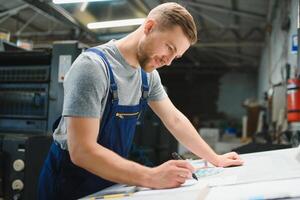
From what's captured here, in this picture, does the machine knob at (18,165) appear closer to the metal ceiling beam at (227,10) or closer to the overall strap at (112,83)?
the overall strap at (112,83)

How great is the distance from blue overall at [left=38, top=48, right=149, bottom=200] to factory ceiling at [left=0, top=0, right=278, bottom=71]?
299 centimetres

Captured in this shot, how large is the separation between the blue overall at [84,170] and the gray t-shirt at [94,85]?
27 millimetres

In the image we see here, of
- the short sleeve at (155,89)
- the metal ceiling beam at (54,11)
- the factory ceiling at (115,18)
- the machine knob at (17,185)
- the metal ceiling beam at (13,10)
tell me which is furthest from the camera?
the metal ceiling beam at (13,10)

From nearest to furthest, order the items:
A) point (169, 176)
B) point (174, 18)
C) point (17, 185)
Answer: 1. point (169, 176)
2. point (174, 18)
3. point (17, 185)

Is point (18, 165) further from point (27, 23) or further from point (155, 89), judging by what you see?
point (27, 23)

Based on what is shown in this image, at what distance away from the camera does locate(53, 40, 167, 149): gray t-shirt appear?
917mm

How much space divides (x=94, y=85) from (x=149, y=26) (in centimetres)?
26

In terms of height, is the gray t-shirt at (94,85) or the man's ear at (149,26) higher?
the man's ear at (149,26)

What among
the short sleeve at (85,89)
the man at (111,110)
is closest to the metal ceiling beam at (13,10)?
the man at (111,110)

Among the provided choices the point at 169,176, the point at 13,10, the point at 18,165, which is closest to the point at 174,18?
the point at 169,176

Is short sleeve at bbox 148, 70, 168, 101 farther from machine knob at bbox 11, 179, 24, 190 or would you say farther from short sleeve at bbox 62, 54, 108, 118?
machine knob at bbox 11, 179, 24, 190

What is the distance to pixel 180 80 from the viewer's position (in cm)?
1153

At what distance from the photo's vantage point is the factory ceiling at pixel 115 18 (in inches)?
203

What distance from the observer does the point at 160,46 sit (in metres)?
1.03
